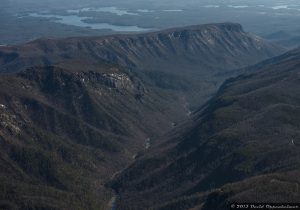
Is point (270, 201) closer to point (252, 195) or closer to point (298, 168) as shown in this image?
point (252, 195)

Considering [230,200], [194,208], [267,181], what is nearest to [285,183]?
[267,181]

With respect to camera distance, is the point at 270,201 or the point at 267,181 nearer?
the point at 270,201

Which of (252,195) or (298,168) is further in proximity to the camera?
(298,168)

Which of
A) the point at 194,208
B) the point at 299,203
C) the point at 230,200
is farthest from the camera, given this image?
the point at 194,208

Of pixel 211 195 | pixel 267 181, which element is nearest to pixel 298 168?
pixel 267 181

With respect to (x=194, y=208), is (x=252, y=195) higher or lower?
higher

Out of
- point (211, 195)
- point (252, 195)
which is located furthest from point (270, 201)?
point (211, 195)

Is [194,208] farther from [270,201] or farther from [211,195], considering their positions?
[270,201]

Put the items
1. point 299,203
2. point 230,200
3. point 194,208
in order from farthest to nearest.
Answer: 1. point 194,208
2. point 230,200
3. point 299,203

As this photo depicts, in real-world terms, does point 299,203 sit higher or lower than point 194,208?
higher
